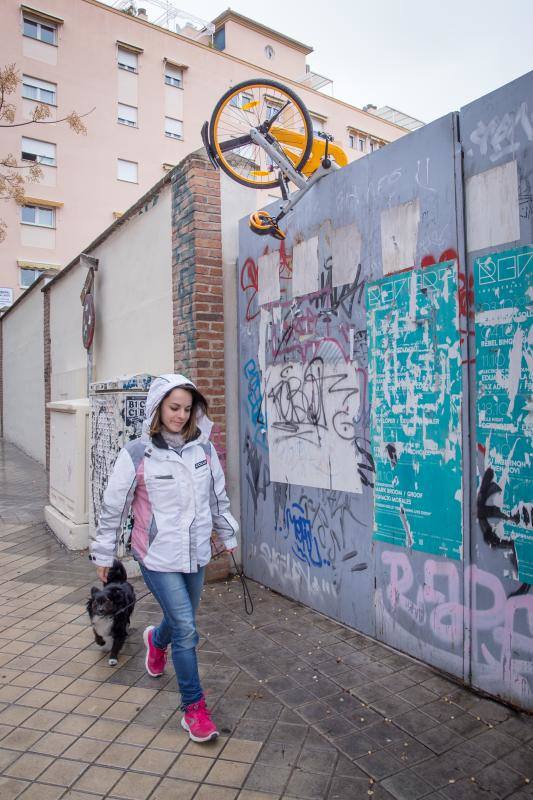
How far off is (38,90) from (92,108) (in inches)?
88.2

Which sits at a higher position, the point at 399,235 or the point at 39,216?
the point at 39,216

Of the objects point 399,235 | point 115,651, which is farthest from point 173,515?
point 399,235

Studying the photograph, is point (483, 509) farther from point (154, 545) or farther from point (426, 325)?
point (154, 545)

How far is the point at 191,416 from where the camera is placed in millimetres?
3131

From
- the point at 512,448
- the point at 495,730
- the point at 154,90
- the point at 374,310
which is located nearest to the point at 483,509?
the point at 512,448

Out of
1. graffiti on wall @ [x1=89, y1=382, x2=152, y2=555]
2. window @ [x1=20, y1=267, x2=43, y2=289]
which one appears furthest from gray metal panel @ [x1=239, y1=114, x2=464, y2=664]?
window @ [x1=20, y1=267, x2=43, y2=289]

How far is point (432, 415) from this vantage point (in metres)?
3.43

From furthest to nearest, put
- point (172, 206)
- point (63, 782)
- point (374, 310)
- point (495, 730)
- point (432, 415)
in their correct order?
point (172, 206) < point (374, 310) < point (432, 415) < point (495, 730) < point (63, 782)

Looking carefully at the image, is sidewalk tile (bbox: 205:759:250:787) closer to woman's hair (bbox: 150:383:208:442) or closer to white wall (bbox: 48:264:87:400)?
woman's hair (bbox: 150:383:208:442)

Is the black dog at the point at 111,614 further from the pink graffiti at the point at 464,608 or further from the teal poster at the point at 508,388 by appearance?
the teal poster at the point at 508,388

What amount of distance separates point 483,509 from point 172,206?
4.24 m

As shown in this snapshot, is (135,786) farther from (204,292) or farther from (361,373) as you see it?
(204,292)

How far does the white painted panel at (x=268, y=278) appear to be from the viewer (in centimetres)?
488

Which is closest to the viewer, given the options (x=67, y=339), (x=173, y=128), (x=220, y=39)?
(x=67, y=339)
